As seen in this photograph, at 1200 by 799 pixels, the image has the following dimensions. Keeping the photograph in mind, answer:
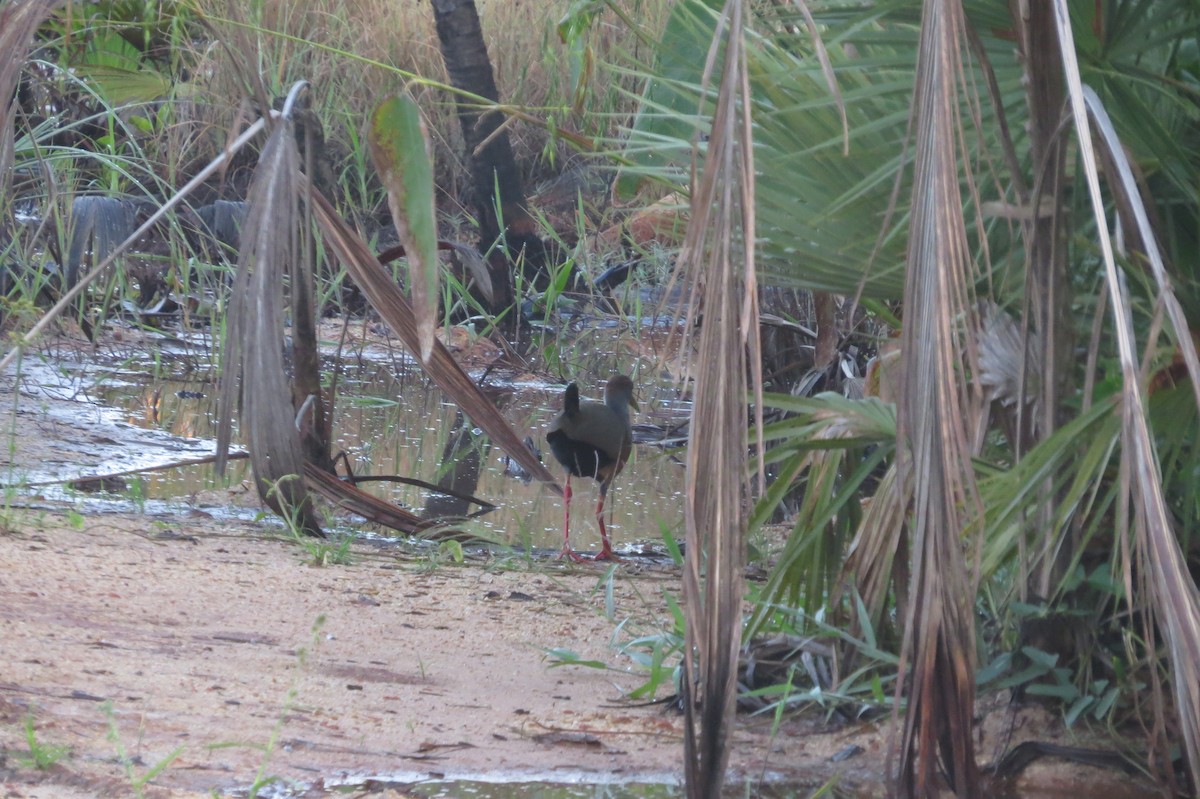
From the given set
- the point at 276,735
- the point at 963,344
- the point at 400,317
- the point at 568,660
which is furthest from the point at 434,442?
the point at 276,735

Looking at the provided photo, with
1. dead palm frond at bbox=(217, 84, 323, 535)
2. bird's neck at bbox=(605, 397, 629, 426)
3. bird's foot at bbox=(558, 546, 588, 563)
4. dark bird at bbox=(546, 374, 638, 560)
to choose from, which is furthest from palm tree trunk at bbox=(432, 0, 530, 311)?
dead palm frond at bbox=(217, 84, 323, 535)

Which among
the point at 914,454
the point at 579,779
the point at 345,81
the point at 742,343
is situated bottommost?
the point at 579,779

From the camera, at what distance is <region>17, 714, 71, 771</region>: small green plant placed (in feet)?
6.71

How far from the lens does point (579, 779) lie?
2.48 m

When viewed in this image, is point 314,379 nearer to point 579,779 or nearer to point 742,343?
point 579,779

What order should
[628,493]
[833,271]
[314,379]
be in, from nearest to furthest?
[833,271]
[314,379]
[628,493]

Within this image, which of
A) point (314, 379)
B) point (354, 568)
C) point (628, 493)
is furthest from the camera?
point (628, 493)

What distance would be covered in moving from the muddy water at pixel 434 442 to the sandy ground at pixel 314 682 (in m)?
0.90

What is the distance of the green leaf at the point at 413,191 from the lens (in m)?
2.63

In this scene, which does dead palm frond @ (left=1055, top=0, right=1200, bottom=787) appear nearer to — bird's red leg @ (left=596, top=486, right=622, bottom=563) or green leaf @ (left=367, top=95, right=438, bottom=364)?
green leaf @ (left=367, top=95, right=438, bottom=364)

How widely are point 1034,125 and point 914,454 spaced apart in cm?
87

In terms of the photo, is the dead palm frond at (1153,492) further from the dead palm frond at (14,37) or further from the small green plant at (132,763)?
the dead palm frond at (14,37)

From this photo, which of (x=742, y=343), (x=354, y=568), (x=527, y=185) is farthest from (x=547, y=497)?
(x=527, y=185)

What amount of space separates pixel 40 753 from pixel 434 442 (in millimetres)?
4357
